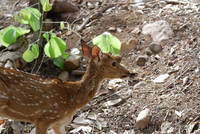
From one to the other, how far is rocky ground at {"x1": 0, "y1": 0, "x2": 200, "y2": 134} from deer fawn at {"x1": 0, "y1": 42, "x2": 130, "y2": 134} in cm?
63

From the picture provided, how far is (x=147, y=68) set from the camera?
6.65 metres

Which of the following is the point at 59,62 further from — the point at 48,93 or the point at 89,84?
the point at 48,93

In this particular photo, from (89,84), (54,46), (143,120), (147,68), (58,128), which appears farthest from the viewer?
(147,68)

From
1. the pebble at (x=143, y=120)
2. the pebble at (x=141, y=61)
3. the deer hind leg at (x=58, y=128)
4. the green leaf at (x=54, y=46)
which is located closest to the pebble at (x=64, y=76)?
the pebble at (x=141, y=61)

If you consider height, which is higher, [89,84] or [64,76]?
[89,84]

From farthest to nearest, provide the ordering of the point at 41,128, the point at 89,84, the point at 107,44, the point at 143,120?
the point at 143,120 < the point at 89,84 < the point at 41,128 < the point at 107,44

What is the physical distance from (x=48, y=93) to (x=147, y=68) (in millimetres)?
2260

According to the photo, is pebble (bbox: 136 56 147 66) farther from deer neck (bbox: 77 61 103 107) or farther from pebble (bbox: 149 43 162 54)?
deer neck (bbox: 77 61 103 107)

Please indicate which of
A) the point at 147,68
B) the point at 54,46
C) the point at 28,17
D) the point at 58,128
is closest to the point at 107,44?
the point at 54,46

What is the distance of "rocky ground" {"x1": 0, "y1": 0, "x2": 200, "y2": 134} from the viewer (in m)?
5.55

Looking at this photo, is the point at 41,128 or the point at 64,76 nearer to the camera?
the point at 41,128

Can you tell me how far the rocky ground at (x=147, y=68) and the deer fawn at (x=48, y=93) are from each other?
63 centimetres

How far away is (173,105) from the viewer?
18.4 feet

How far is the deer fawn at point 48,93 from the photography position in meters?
4.77
